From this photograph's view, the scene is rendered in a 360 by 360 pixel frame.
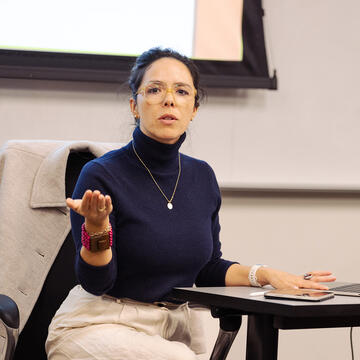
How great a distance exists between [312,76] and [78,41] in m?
0.92

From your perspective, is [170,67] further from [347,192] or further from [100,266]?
[347,192]

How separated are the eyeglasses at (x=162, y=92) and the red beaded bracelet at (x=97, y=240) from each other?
409 millimetres

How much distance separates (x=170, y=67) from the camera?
1619mm

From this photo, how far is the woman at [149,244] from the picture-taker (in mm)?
1345

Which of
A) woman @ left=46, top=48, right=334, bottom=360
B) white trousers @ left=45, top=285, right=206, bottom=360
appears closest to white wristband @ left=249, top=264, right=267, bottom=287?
woman @ left=46, top=48, right=334, bottom=360

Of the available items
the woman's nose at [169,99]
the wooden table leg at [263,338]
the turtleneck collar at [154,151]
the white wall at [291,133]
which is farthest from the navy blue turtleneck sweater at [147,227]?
the white wall at [291,133]

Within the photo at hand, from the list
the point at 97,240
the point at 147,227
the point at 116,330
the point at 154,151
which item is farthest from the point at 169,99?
the point at 116,330

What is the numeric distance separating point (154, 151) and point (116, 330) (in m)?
0.45

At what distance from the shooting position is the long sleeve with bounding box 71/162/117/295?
134 cm

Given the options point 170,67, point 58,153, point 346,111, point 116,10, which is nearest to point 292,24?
point 346,111

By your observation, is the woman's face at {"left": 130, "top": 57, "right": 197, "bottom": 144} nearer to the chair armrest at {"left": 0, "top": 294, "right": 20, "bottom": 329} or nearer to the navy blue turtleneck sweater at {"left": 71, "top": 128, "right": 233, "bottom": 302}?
the navy blue turtleneck sweater at {"left": 71, "top": 128, "right": 233, "bottom": 302}

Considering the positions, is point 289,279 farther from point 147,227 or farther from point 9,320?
point 9,320

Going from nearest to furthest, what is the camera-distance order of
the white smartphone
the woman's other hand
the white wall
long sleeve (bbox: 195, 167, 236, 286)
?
the white smartphone → the woman's other hand → long sleeve (bbox: 195, 167, 236, 286) → the white wall

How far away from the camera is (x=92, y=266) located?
1.33 metres
